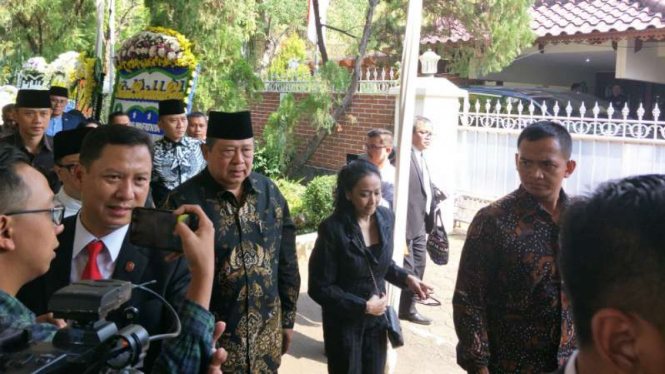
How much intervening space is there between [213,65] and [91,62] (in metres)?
1.58

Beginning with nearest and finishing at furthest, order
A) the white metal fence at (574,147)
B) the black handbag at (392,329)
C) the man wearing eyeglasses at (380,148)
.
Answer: the black handbag at (392,329)
the man wearing eyeglasses at (380,148)
the white metal fence at (574,147)

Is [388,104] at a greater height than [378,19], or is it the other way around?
[378,19]

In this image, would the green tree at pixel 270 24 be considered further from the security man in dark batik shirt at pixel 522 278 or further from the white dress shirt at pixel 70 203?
the security man in dark batik shirt at pixel 522 278

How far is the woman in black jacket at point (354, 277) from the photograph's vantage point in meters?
3.61

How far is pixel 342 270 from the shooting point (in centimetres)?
370

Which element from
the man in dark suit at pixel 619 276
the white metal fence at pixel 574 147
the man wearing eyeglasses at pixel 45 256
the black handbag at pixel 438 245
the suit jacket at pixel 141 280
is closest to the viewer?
the man in dark suit at pixel 619 276

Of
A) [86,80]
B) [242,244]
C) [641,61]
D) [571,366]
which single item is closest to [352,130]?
[86,80]

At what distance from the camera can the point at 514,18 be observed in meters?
9.77

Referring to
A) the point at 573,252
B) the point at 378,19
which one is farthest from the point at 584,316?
the point at 378,19

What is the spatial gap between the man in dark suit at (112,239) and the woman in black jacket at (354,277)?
1413 millimetres

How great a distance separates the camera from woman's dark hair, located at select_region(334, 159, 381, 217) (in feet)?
12.5

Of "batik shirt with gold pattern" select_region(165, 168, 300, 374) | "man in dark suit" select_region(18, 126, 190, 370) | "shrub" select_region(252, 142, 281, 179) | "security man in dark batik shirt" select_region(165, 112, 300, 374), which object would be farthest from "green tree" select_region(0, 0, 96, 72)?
"man in dark suit" select_region(18, 126, 190, 370)

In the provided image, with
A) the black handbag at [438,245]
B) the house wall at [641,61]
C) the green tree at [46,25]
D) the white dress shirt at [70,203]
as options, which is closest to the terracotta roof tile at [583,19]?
the house wall at [641,61]

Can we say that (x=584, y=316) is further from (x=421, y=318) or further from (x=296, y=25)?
(x=296, y=25)
